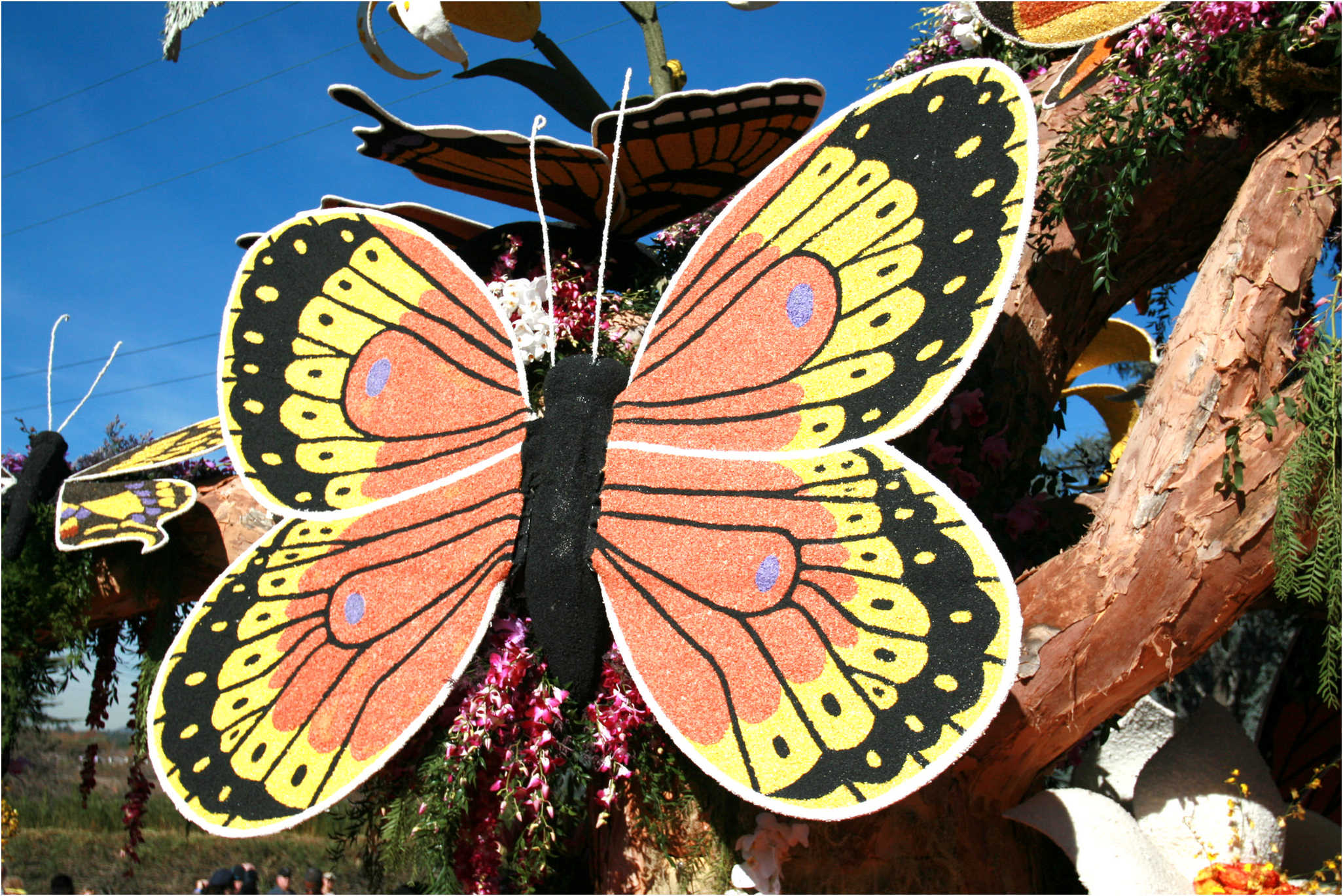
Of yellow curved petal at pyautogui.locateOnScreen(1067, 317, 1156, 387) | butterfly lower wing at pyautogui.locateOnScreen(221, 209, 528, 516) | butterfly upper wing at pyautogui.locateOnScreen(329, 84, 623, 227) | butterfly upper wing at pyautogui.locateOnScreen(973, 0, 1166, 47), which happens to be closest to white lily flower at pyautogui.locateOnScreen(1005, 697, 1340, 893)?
butterfly lower wing at pyautogui.locateOnScreen(221, 209, 528, 516)

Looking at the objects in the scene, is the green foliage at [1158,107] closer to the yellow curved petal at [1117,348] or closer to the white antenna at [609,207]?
the white antenna at [609,207]

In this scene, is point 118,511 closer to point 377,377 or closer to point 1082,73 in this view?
point 377,377

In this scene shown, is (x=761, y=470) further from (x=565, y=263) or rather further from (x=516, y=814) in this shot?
(x=565, y=263)

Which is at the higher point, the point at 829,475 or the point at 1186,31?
the point at 1186,31

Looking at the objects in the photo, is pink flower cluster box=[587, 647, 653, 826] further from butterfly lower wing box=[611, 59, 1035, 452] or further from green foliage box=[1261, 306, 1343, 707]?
green foliage box=[1261, 306, 1343, 707]

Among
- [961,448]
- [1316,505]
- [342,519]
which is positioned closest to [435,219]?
[342,519]

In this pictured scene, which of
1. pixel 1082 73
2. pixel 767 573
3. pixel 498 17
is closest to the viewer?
pixel 767 573

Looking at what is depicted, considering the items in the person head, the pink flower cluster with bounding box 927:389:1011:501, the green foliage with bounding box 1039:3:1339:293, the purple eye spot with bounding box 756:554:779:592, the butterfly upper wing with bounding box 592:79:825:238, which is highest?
the butterfly upper wing with bounding box 592:79:825:238
